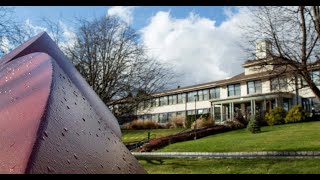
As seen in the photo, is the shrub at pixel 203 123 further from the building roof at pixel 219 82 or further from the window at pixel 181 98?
the window at pixel 181 98

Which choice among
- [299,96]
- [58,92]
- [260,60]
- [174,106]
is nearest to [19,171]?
[58,92]

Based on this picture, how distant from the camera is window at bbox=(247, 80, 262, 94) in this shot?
4519cm

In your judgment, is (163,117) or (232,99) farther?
(163,117)

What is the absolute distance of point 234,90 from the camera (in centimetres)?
4891

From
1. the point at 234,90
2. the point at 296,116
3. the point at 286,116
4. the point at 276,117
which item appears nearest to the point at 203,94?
the point at 234,90

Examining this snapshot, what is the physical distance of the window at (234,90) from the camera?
4828 cm

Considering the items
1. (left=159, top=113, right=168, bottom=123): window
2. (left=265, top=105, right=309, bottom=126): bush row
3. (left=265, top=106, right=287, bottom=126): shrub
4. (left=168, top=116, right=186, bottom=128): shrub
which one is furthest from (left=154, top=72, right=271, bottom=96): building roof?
(left=265, top=105, right=309, bottom=126): bush row

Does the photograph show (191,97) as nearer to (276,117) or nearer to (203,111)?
(203,111)

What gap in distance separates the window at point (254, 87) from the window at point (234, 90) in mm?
1896

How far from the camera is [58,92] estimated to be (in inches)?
88.2

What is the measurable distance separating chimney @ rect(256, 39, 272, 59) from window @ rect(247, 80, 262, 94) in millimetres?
30838

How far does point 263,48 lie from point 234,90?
3438 cm

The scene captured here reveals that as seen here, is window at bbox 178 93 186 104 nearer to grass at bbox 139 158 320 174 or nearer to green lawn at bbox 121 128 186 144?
green lawn at bbox 121 128 186 144

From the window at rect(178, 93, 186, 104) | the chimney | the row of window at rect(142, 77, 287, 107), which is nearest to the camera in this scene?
the chimney
